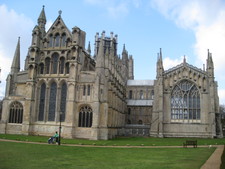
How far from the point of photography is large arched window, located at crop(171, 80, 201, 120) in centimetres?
6056

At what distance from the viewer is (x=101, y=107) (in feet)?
155

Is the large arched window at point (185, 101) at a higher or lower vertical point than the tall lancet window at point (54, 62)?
lower

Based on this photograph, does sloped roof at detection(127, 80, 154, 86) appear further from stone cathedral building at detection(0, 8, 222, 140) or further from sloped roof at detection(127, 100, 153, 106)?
stone cathedral building at detection(0, 8, 222, 140)

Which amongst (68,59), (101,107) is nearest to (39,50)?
(68,59)

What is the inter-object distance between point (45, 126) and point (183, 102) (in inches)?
1332

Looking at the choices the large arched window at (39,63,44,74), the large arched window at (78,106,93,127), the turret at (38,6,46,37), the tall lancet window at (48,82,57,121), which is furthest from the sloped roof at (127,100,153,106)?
the turret at (38,6,46,37)

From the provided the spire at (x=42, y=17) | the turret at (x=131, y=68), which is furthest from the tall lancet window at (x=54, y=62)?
the turret at (x=131, y=68)

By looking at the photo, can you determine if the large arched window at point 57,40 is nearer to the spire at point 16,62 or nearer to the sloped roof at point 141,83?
the spire at point 16,62

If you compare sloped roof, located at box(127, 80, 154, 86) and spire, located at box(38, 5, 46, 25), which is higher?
spire, located at box(38, 5, 46, 25)

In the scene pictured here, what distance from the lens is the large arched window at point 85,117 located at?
47719 mm

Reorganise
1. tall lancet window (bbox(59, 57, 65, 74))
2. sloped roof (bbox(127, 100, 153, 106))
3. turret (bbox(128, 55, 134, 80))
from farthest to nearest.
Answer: turret (bbox(128, 55, 134, 80)) → sloped roof (bbox(127, 100, 153, 106)) → tall lancet window (bbox(59, 57, 65, 74))

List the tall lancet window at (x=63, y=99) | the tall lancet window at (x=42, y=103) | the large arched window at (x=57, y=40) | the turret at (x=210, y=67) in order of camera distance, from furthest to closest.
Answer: the turret at (x=210, y=67) < the large arched window at (x=57, y=40) < the tall lancet window at (x=42, y=103) < the tall lancet window at (x=63, y=99)

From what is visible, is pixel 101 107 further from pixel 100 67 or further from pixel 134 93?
pixel 134 93

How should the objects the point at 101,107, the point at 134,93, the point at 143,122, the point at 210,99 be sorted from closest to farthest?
the point at 101,107, the point at 210,99, the point at 143,122, the point at 134,93
